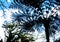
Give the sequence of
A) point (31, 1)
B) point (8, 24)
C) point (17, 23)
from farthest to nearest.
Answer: point (8, 24), point (17, 23), point (31, 1)

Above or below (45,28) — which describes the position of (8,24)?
above

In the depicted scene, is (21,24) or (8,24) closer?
(21,24)

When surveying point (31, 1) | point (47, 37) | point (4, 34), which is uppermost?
point (31, 1)

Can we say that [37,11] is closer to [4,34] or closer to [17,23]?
[17,23]

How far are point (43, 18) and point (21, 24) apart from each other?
83.9 inches

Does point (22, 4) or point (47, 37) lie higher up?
point (22, 4)

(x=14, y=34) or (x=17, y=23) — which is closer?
(x=17, y=23)

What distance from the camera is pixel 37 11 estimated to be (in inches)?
741

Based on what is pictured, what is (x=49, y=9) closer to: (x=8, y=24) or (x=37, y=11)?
(x=37, y=11)

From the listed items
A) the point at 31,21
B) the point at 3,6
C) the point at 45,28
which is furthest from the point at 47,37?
the point at 3,6

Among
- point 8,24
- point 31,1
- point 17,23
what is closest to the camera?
point 31,1

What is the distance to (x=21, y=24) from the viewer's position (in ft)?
63.4

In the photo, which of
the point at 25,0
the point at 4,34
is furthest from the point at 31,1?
the point at 4,34

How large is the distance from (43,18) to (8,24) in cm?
416
